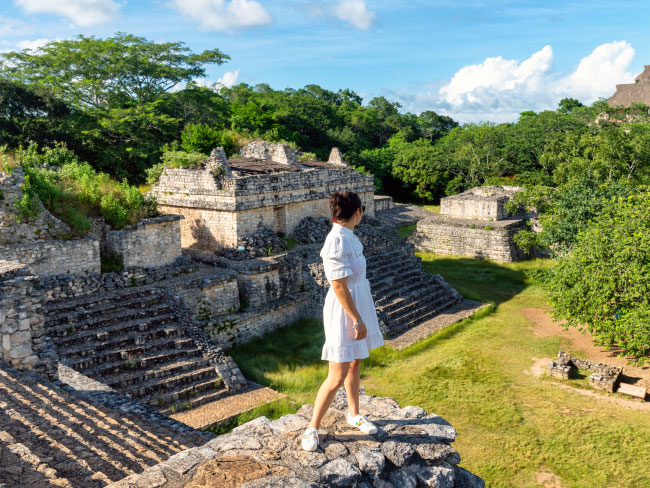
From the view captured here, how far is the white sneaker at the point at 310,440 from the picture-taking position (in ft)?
13.3

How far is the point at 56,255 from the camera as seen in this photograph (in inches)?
416

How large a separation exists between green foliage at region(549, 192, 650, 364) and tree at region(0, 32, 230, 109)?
813 inches

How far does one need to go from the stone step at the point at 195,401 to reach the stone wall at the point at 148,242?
4.08 metres

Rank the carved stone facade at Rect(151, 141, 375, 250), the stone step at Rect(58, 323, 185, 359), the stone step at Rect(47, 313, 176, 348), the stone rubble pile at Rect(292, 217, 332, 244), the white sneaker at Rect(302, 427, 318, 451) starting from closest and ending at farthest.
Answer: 1. the white sneaker at Rect(302, 427, 318, 451)
2. the stone step at Rect(58, 323, 185, 359)
3. the stone step at Rect(47, 313, 176, 348)
4. the carved stone facade at Rect(151, 141, 375, 250)
5. the stone rubble pile at Rect(292, 217, 332, 244)

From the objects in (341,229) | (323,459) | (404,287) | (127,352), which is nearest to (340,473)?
(323,459)

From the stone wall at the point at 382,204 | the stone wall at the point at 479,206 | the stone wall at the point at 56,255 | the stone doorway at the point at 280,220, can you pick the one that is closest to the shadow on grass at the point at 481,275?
the stone wall at the point at 479,206

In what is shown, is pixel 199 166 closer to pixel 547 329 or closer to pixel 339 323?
pixel 547 329

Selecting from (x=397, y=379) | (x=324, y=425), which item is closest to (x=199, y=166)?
(x=397, y=379)

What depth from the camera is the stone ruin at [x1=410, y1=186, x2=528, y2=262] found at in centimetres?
2023

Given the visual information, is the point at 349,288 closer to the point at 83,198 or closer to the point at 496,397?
the point at 496,397

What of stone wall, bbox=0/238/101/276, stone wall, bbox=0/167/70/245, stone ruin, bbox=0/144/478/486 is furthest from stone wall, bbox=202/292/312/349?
stone wall, bbox=0/167/70/245

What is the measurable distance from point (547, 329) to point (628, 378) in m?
3.03

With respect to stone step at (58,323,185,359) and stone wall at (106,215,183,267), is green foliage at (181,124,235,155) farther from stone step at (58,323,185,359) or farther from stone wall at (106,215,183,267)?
stone step at (58,323,185,359)

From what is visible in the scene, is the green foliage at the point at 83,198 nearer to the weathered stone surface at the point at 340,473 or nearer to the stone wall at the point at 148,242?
the stone wall at the point at 148,242
